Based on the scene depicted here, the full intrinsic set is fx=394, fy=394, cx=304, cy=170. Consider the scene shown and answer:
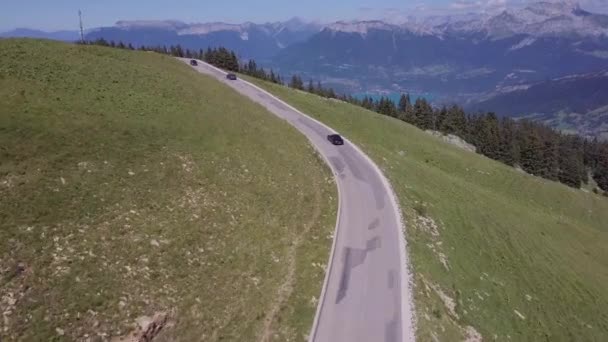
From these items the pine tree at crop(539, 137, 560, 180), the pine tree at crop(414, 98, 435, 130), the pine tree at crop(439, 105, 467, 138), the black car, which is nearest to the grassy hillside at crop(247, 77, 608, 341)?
the black car

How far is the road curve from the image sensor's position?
60.5ft

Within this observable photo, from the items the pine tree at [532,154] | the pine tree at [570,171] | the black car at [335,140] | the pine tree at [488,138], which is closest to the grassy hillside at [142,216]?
the black car at [335,140]

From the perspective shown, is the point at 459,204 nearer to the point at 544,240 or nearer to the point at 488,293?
the point at 544,240

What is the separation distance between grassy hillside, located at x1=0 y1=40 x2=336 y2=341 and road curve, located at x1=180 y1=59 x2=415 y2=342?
0.95 m

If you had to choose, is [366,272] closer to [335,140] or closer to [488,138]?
[335,140]

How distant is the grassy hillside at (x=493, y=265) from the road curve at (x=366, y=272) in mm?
1065

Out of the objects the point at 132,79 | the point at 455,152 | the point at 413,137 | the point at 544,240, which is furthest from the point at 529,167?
the point at 132,79

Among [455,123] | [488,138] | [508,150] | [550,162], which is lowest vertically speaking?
[550,162]

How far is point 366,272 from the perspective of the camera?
893 inches

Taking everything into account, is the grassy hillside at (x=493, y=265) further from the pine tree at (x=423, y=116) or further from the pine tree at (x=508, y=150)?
the pine tree at (x=423, y=116)

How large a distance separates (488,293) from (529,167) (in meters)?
94.8

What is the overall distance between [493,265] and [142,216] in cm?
2481

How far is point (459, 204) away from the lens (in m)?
38.7

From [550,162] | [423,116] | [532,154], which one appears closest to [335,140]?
[423,116]
